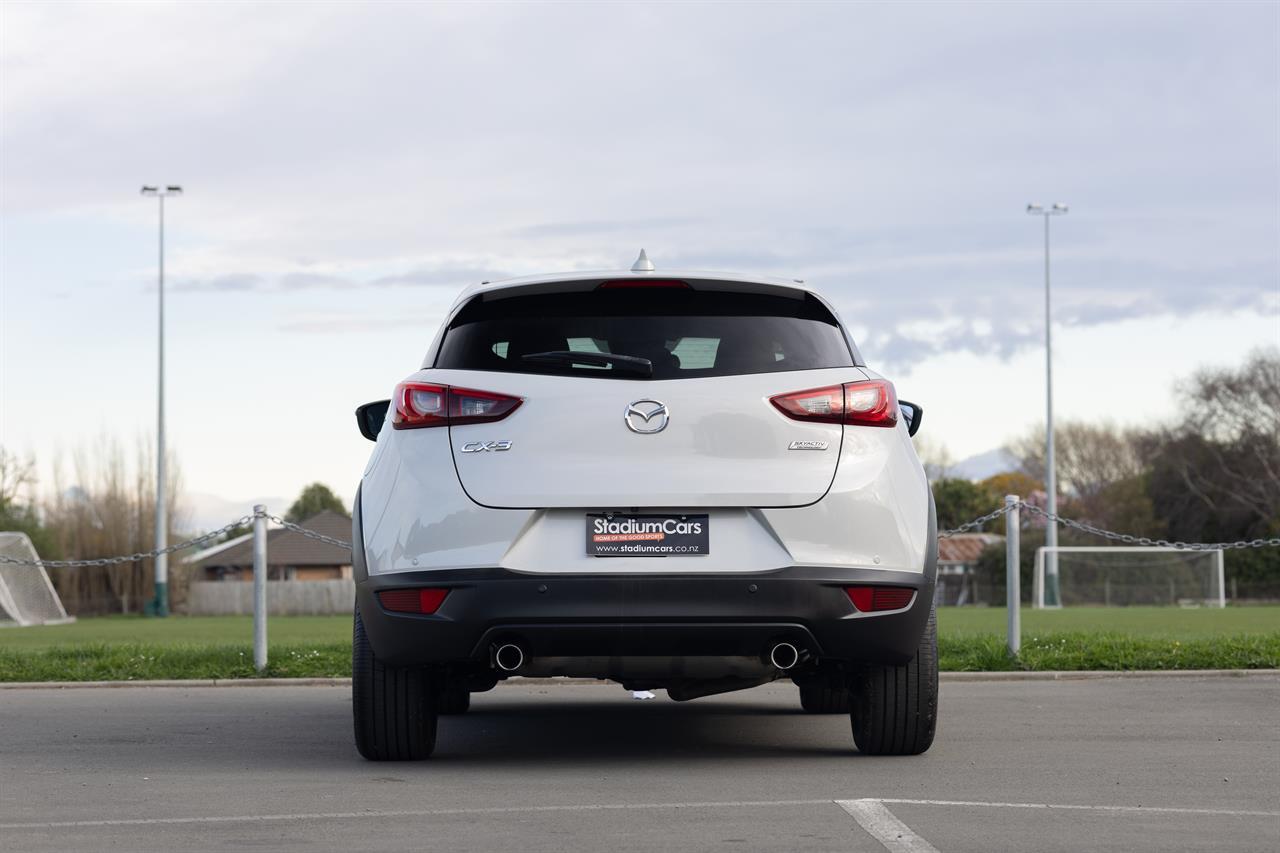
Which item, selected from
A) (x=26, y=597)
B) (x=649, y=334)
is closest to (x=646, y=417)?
(x=649, y=334)

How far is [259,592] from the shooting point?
475 inches

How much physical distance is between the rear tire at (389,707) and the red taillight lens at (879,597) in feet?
5.70

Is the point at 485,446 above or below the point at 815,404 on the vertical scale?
below

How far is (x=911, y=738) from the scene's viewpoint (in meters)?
6.93

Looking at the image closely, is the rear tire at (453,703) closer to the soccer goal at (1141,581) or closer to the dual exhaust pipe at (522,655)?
the dual exhaust pipe at (522,655)

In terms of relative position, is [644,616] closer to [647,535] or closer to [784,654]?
[647,535]

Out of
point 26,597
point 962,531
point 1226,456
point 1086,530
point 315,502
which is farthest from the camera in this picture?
point 315,502

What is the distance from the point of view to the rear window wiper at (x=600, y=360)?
637cm

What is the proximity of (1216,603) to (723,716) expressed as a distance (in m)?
45.5

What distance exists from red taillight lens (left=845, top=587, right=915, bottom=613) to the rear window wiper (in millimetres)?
1098

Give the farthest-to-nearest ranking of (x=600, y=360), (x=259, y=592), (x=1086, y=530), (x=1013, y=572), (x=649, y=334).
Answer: (x=1013, y=572) → (x=259, y=592) → (x=1086, y=530) → (x=649, y=334) → (x=600, y=360)

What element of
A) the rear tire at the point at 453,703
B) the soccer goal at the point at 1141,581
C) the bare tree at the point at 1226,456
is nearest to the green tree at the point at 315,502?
the bare tree at the point at 1226,456

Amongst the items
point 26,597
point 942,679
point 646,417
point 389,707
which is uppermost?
point 646,417

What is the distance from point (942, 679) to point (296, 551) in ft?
278
